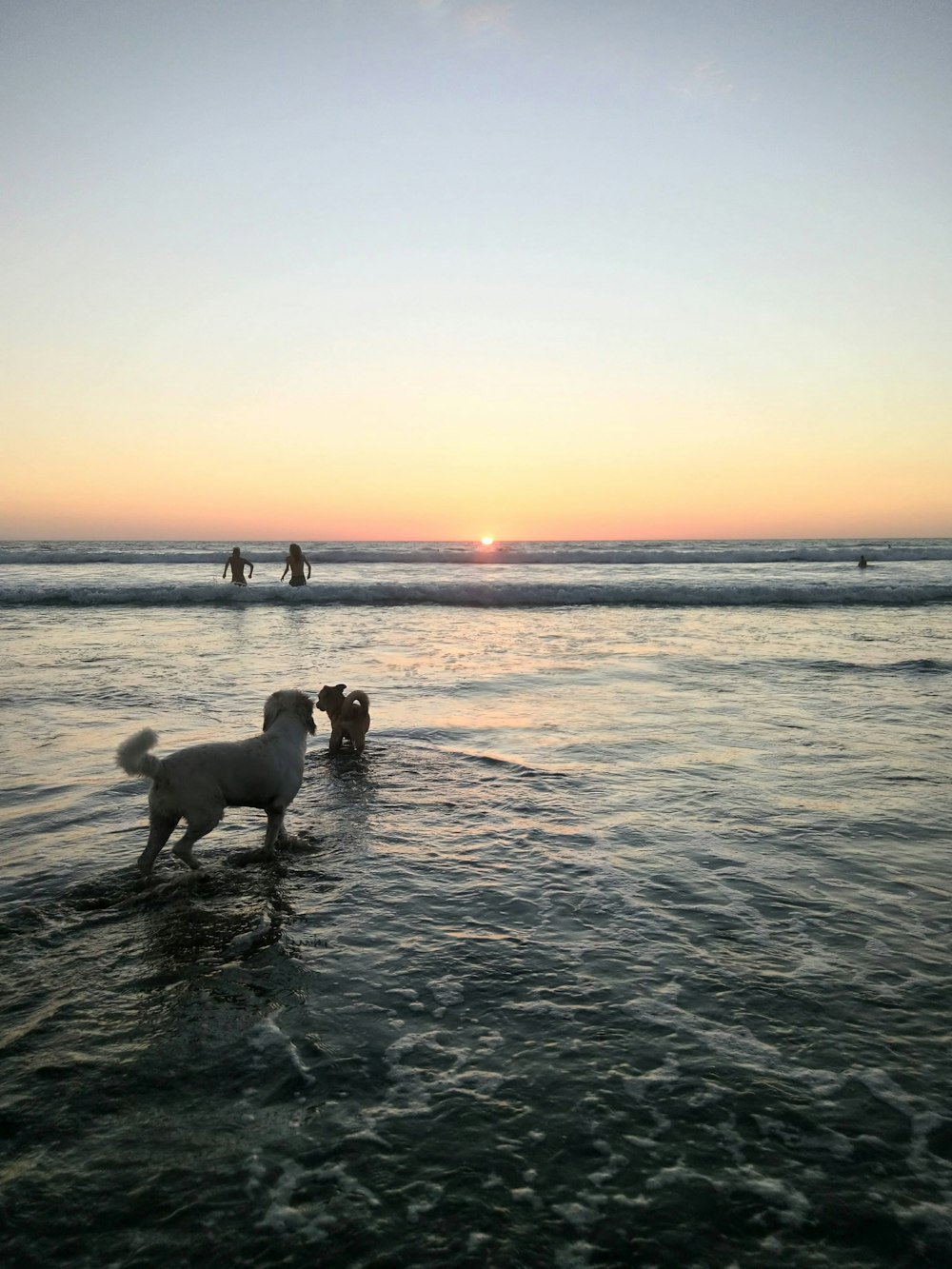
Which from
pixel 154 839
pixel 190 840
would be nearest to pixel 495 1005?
pixel 190 840

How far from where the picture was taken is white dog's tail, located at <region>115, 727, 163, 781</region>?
501cm

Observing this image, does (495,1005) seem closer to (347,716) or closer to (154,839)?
(154,839)

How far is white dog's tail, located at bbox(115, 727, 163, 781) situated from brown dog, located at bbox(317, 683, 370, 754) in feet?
12.8

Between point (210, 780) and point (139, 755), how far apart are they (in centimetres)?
51

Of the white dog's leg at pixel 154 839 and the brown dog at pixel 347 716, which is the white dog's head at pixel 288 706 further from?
the brown dog at pixel 347 716

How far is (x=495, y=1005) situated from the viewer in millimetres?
3969

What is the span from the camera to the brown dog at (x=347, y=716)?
29.7 ft

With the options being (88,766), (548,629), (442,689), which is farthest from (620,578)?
(88,766)

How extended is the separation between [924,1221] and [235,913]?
3.86 meters

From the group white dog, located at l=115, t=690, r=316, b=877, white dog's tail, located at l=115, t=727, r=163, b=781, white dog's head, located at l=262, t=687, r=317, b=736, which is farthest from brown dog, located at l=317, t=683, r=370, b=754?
white dog's tail, located at l=115, t=727, r=163, b=781

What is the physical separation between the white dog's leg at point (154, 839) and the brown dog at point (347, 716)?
3.73 metres

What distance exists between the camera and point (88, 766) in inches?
330

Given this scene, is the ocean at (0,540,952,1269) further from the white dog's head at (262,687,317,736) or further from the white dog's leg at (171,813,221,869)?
the white dog's head at (262,687,317,736)

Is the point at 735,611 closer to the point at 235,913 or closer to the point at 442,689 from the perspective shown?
the point at 442,689
